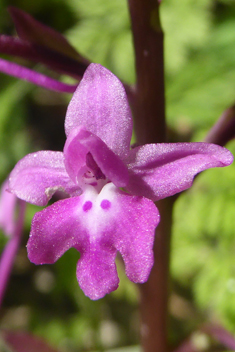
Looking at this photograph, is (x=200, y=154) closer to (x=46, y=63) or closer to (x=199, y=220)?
Answer: (x=46, y=63)

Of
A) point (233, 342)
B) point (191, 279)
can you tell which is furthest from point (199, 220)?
point (233, 342)

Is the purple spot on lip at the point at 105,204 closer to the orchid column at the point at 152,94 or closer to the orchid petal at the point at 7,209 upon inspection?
the orchid column at the point at 152,94

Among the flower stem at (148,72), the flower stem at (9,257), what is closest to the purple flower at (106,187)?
the flower stem at (148,72)

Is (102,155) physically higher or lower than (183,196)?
higher

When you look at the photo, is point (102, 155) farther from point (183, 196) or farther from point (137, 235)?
point (183, 196)

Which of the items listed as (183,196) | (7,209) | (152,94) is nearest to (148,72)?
(152,94)
